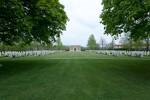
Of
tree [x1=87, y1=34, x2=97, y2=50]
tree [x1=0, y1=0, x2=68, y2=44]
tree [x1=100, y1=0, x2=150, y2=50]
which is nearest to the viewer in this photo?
tree [x1=100, y1=0, x2=150, y2=50]

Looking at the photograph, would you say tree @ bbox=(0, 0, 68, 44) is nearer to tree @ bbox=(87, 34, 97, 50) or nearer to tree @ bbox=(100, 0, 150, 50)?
tree @ bbox=(100, 0, 150, 50)

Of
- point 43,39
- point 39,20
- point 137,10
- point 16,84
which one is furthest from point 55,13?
point 16,84

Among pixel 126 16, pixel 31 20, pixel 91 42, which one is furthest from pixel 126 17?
pixel 91 42

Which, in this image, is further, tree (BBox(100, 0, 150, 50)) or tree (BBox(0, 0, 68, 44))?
tree (BBox(0, 0, 68, 44))

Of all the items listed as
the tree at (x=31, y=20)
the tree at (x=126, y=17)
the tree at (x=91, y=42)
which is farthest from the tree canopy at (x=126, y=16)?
the tree at (x=91, y=42)

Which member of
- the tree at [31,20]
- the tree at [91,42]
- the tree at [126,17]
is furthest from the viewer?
the tree at [91,42]

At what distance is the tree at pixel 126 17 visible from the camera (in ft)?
59.1

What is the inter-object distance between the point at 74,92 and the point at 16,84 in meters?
3.31

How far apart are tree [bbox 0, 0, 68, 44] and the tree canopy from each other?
474cm

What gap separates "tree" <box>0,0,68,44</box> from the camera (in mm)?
21161

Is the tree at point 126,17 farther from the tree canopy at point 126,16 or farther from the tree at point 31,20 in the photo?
the tree at point 31,20

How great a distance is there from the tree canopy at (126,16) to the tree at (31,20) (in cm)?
474

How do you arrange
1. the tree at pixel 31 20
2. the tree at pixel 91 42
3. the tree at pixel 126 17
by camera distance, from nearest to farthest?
the tree at pixel 126 17 → the tree at pixel 31 20 → the tree at pixel 91 42

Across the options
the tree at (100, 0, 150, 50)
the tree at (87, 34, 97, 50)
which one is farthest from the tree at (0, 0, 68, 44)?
the tree at (87, 34, 97, 50)
